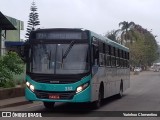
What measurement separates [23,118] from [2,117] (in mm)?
720

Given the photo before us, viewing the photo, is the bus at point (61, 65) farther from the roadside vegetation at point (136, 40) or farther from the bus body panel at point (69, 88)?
the roadside vegetation at point (136, 40)

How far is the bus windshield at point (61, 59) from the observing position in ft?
50.3

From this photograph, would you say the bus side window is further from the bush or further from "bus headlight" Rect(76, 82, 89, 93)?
the bush

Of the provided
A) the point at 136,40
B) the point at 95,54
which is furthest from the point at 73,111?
the point at 136,40

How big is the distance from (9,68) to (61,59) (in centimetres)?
809

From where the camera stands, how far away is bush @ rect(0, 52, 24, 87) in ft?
72.1

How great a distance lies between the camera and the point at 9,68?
22.9m

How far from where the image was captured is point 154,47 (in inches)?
5005

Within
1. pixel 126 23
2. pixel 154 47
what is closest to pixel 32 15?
pixel 126 23

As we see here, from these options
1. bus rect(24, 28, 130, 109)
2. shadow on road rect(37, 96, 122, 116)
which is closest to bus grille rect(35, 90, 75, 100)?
bus rect(24, 28, 130, 109)

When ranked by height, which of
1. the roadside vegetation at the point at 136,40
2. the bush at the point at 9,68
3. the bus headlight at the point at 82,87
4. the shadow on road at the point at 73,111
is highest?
the roadside vegetation at the point at 136,40

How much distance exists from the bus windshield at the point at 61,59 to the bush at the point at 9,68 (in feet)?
21.3

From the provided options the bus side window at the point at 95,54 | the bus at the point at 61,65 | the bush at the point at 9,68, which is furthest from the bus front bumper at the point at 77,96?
the bush at the point at 9,68

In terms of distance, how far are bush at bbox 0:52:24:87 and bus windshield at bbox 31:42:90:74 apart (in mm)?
6497
